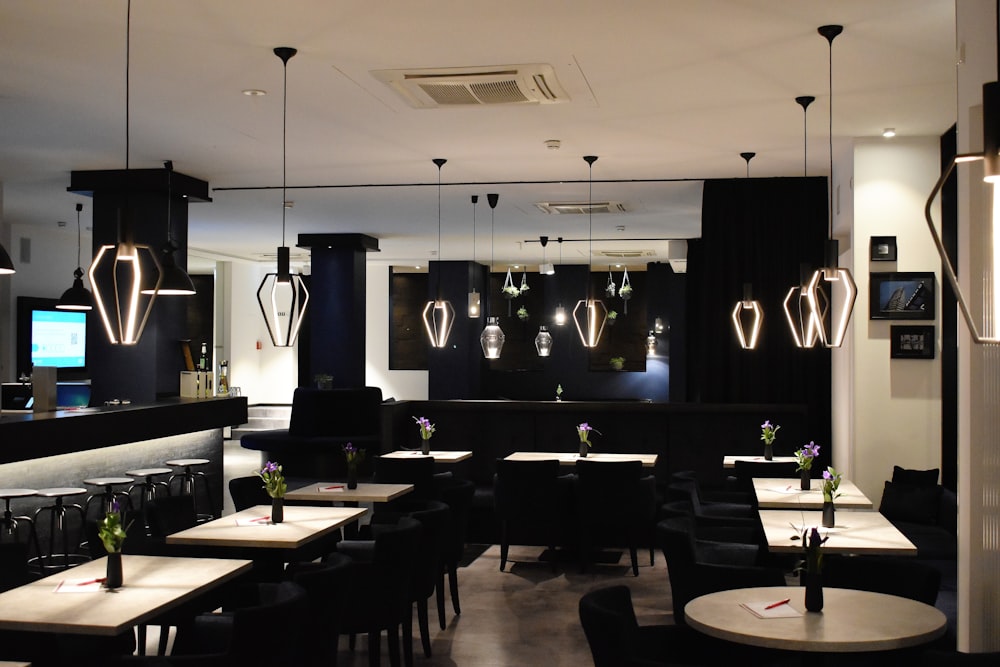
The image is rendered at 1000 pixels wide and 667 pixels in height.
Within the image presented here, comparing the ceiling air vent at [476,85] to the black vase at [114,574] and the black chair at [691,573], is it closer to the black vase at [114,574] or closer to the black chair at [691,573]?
the black chair at [691,573]

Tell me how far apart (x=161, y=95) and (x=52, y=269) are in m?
8.12

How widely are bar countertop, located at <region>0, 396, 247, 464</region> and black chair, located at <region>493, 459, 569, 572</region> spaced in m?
2.40

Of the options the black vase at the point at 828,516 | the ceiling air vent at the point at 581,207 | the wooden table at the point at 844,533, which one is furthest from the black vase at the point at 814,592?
the ceiling air vent at the point at 581,207

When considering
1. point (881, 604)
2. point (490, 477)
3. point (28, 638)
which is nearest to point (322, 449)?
point (490, 477)

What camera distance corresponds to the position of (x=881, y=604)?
12.0 feet

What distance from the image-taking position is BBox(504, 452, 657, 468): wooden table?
335 inches

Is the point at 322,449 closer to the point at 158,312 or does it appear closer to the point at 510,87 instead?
the point at 158,312

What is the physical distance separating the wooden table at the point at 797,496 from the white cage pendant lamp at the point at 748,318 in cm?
129

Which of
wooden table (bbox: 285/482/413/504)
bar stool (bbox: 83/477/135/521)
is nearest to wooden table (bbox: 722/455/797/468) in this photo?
wooden table (bbox: 285/482/413/504)

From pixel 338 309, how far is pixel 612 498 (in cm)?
654

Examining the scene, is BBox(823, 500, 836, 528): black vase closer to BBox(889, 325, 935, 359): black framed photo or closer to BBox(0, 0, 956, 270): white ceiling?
BBox(0, 0, 956, 270): white ceiling

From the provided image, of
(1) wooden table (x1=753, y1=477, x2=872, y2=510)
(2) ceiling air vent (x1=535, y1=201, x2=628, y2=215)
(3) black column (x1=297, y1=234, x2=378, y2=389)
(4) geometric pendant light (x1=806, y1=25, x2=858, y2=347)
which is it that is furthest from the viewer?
(3) black column (x1=297, y1=234, x2=378, y2=389)

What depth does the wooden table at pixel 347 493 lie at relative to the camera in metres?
6.27

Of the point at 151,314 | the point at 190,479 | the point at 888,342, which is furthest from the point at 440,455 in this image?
the point at 888,342
